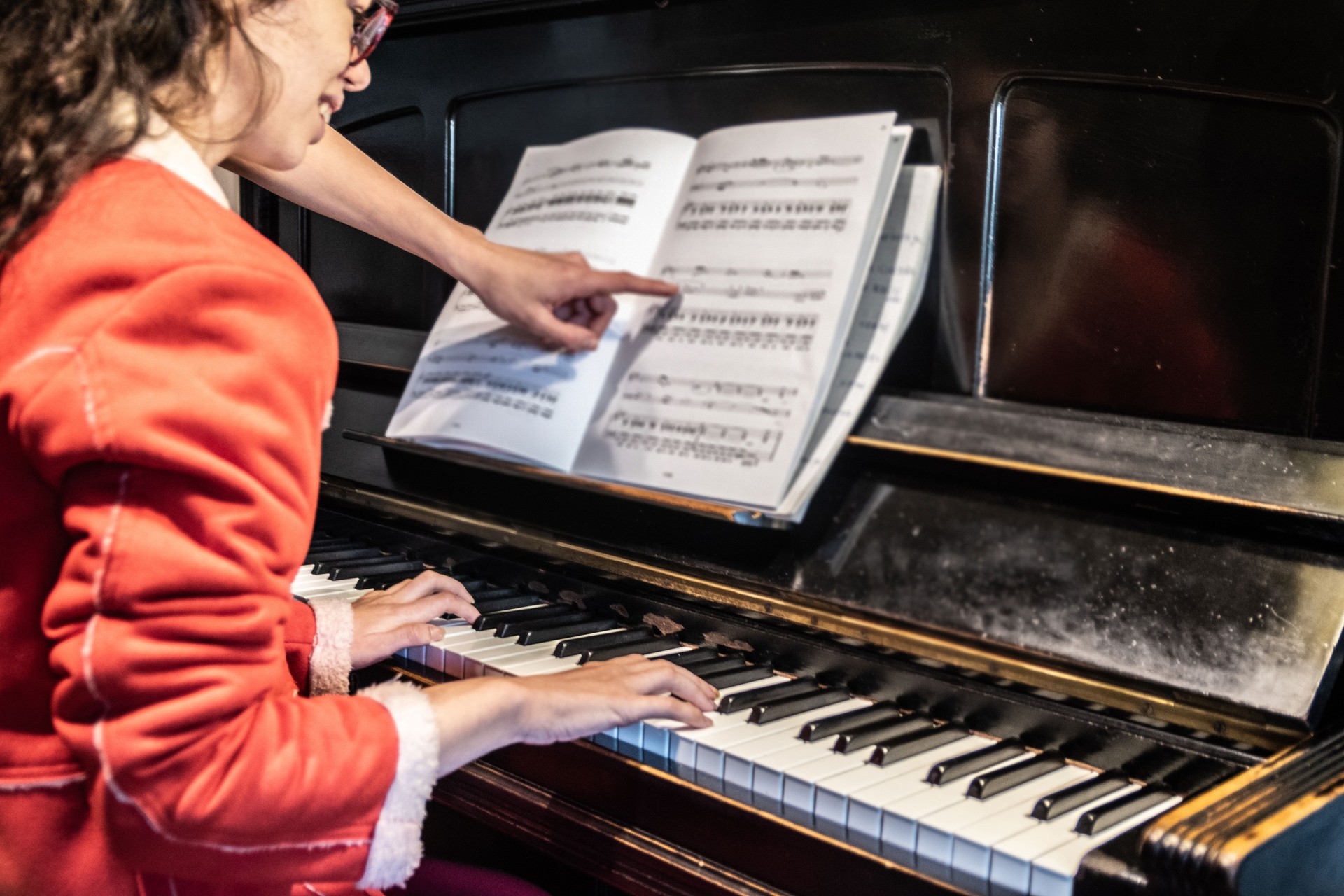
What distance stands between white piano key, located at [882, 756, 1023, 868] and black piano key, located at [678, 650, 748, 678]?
34 centimetres

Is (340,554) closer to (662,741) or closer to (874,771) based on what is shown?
(662,741)

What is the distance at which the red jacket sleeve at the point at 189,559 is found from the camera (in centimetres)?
71

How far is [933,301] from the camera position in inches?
56.6

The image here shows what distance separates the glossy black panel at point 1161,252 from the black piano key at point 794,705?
46cm

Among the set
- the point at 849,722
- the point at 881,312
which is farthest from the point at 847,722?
the point at 881,312

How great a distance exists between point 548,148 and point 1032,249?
819 mm

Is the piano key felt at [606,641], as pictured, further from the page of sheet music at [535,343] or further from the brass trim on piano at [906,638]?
the page of sheet music at [535,343]

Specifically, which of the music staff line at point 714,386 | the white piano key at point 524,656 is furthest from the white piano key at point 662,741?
the music staff line at point 714,386

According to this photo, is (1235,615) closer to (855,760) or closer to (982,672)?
(982,672)

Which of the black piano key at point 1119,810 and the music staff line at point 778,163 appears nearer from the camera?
the black piano key at point 1119,810

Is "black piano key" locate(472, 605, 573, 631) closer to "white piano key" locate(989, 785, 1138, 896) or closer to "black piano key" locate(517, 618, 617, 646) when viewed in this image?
"black piano key" locate(517, 618, 617, 646)

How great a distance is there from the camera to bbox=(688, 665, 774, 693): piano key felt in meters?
1.24

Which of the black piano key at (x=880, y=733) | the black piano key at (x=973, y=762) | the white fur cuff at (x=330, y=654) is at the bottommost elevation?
the white fur cuff at (x=330, y=654)

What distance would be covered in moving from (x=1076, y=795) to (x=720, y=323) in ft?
2.35
